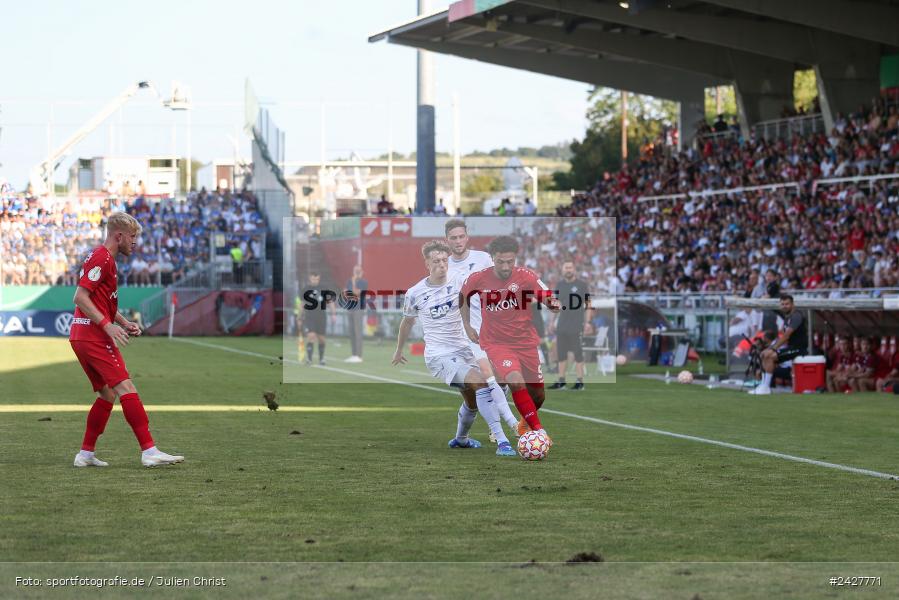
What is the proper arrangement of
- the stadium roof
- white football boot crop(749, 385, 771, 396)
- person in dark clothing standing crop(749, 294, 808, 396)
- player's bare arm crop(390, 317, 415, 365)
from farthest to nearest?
1. the stadium roof
2. person in dark clothing standing crop(749, 294, 808, 396)
3. white football boot crop(749, 385, 771, 396)
4. player's bare arm crop(390, 317, 415, 365)

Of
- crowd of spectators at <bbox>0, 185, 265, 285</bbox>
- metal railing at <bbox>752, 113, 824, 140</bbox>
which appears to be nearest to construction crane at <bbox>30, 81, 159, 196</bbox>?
crowd of spectators at <bbox>0, 185, 265, 285</bbox>

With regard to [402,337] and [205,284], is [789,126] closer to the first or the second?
[205,284]

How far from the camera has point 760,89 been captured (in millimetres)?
49094

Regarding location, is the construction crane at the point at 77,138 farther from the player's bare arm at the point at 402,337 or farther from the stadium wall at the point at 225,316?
the player's bare arm at the point at 402,337

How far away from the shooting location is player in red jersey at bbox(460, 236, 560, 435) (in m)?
12.6

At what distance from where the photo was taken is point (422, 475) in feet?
37.7

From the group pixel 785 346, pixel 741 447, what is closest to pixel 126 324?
pixel 741 447

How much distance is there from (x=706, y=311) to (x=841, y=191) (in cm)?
577

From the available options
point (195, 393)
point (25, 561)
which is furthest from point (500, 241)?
point (195, 393)

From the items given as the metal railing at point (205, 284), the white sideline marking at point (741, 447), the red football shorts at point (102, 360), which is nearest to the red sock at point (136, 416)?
the red football shorts at point (102, 360)

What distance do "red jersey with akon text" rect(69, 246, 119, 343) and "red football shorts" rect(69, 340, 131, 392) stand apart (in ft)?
0.17

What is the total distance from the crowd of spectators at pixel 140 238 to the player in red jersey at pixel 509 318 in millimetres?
39902

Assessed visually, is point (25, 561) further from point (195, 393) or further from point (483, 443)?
point (195, 393)

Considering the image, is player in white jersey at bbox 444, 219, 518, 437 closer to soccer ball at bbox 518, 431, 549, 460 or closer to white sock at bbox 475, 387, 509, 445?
white sock at bbox 475, 387, 509, 445
